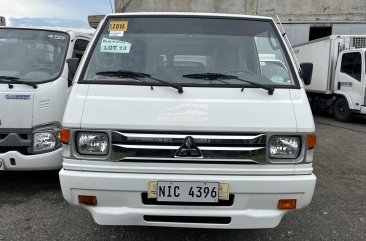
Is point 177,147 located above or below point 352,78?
below

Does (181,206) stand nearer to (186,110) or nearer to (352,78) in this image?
(186,110)

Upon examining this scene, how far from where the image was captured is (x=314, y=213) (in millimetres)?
4281

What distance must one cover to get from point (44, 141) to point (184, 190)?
226 centimetres

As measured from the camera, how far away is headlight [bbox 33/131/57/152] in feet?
14.5

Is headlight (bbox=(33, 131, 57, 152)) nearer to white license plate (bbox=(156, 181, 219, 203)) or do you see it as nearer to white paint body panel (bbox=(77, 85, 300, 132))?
white paint body panel (bbox=(77, 85, 300, 132))

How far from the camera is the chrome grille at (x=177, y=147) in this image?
2.88 meters

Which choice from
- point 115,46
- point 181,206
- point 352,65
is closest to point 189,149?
point 181,206

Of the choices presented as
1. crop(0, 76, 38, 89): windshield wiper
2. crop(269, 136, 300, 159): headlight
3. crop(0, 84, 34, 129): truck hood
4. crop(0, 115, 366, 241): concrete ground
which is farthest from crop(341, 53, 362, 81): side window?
crop(0, 84, 34, 129): truck hood

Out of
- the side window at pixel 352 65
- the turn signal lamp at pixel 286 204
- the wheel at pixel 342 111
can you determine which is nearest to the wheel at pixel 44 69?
the turn signal lamp at pixel 286 204

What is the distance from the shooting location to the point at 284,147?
2.98m

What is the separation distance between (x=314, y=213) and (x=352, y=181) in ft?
5.45

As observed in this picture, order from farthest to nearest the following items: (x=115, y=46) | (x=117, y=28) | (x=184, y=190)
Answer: (x=117, y=28), (x=115, y=46), (x=184, y=190)

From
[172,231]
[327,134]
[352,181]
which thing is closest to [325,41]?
[327,134]

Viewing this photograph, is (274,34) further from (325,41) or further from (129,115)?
(325,41)
